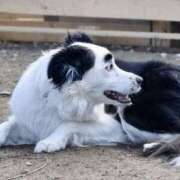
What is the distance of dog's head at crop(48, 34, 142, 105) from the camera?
4668 millimetres

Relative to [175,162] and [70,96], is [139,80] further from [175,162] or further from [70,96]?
[175,162]

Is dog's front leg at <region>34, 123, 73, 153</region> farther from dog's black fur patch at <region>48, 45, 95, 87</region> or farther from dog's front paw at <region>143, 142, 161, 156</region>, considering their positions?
dog's front paw at <region>143, 142, 161, 156</region>

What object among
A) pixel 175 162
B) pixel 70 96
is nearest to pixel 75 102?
pixel 70 96

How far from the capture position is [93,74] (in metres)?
4.72

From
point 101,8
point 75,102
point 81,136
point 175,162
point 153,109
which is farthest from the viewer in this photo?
point 101,8

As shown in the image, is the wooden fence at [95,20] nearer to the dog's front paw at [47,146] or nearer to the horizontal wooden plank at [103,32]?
the horizontal wooden plank at [103,32]

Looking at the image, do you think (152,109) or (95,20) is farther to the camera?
(95,20)

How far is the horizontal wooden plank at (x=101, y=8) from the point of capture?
30.1 feet

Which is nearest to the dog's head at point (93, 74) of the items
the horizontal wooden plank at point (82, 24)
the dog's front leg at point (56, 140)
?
the dog's front leg at point (56, 140)

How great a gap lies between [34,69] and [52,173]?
93 centimetres

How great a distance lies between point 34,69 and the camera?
4902 mm

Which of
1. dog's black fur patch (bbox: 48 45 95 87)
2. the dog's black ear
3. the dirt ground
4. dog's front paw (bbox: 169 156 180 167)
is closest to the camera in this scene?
the dirt ground

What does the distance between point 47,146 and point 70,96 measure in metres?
0.38

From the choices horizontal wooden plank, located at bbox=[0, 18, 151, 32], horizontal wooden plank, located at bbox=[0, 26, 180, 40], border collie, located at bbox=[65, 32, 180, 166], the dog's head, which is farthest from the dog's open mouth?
horizontal wooden plank, located at bbox=[0, 18, 151, 32]
